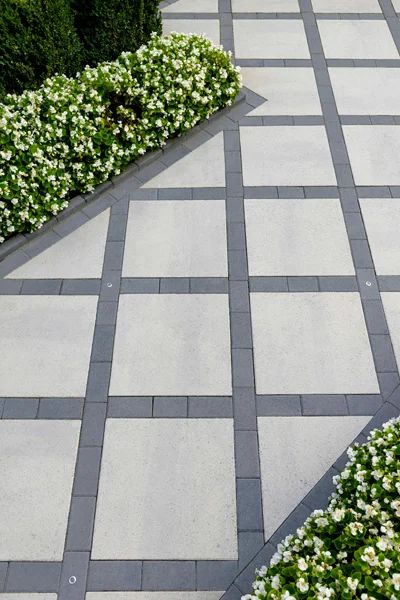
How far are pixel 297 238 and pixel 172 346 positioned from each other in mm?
1935

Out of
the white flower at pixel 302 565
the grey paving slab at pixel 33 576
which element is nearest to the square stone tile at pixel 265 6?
the grey paving slab at pixel 33 576

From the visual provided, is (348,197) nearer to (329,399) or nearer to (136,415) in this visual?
(329,399)

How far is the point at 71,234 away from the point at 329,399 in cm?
326

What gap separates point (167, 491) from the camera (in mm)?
5191

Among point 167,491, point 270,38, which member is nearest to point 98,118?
point 270,38

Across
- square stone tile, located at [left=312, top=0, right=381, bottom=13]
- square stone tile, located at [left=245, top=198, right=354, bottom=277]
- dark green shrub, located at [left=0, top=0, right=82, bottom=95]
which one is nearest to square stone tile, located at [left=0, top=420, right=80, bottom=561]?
square stone tile, located at [left=245, top=198, right=354, bottom=277]

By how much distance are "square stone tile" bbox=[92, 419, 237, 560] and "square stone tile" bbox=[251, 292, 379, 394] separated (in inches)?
28.4

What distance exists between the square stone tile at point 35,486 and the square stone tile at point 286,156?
3.79m

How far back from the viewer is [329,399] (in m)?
5.75

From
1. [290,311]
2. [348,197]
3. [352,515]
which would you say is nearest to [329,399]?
[290,311]

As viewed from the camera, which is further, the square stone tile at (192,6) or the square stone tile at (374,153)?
the square stone tile at (192,6)

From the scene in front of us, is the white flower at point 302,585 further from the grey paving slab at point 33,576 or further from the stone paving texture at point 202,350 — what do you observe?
the grey paving slab at point 33,576

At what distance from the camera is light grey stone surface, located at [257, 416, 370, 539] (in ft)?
16.8

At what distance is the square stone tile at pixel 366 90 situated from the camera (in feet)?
28.6
